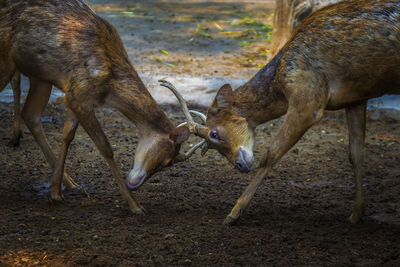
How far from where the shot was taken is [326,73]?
492 centimetres

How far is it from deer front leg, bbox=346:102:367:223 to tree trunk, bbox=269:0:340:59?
315cm

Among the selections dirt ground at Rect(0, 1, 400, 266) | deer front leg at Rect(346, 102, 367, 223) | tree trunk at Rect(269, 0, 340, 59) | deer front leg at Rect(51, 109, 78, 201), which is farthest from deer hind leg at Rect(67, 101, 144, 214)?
tree trunk at Rect(269, 0, 340, 59)

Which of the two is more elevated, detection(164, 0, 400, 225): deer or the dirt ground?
detection(164, 0, 400, 225): deer

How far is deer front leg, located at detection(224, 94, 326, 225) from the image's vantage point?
4.91 meters

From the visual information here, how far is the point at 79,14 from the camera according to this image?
552 centimetres

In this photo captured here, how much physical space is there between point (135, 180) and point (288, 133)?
4.87 feet

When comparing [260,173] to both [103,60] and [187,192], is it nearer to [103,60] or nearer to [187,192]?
[187,192]

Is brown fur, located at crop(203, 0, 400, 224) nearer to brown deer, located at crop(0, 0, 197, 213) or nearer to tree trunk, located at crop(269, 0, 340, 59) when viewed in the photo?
brown deer, located at crop(0, 0, 197, 213)

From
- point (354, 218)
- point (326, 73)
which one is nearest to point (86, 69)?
point (326, 73)

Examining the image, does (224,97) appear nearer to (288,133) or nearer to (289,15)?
(288,133)

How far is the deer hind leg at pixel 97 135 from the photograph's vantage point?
17.4ft

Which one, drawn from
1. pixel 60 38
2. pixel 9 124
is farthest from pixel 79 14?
pixel 9 124

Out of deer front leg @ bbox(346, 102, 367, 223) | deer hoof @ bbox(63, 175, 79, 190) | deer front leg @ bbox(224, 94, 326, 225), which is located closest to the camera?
deer front leg @ bbox(224, 94, 326, 225)

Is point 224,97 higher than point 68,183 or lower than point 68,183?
higher
